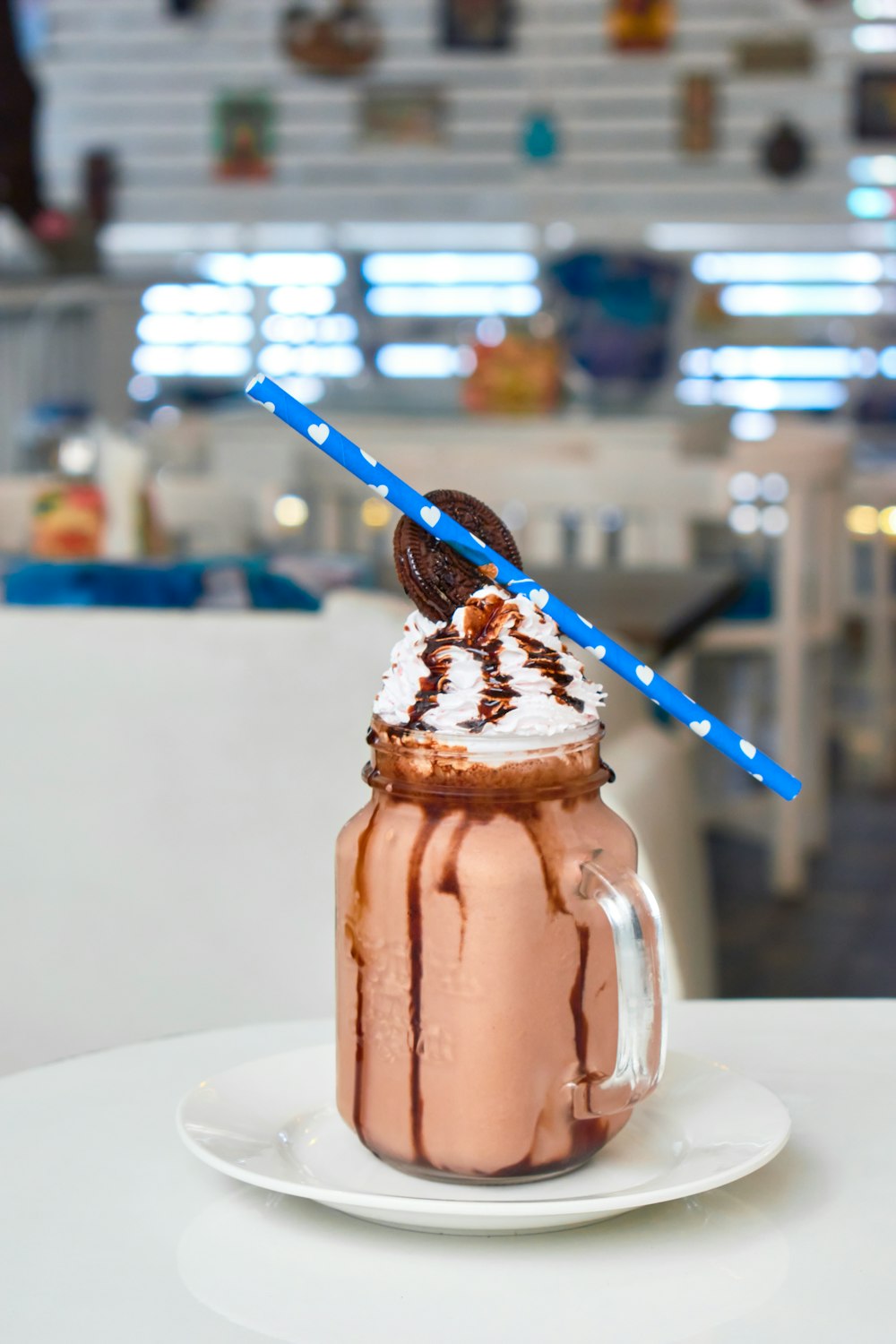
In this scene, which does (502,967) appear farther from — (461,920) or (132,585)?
(132,585)

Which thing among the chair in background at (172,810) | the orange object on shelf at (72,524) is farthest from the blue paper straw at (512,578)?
the orange object on shelf at (72,524)

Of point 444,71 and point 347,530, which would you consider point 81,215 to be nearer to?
point 444,71

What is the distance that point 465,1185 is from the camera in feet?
1.89

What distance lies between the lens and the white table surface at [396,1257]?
0.50 meters

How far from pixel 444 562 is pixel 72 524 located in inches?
93.5

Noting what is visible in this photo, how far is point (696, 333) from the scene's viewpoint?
775 centimetres

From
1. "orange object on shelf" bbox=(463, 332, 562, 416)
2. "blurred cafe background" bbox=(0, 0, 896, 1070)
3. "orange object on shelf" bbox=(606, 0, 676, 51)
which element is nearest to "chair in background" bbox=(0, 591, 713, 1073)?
"blurred cafe background" bbox=(0, 0, 896, 1070)

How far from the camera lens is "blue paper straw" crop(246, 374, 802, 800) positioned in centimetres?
55

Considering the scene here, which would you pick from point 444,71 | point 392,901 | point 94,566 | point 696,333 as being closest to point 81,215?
point 444,71

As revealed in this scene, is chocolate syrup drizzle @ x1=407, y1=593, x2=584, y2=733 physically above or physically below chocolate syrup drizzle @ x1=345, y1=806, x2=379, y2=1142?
above

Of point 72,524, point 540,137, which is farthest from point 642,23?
point 72,524

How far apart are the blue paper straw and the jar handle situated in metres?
0.06

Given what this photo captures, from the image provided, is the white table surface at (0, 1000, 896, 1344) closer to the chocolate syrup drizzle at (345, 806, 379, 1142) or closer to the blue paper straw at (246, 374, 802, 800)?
the chocolate syrup drizzle at (345, 806, 379, 1142)

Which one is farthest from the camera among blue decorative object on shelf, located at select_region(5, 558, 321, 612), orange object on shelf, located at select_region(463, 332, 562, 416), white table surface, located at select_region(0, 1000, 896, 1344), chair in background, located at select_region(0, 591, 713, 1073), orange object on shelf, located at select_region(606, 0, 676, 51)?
orange object on shelf, located at select_region(606, 0, 676, 51)
